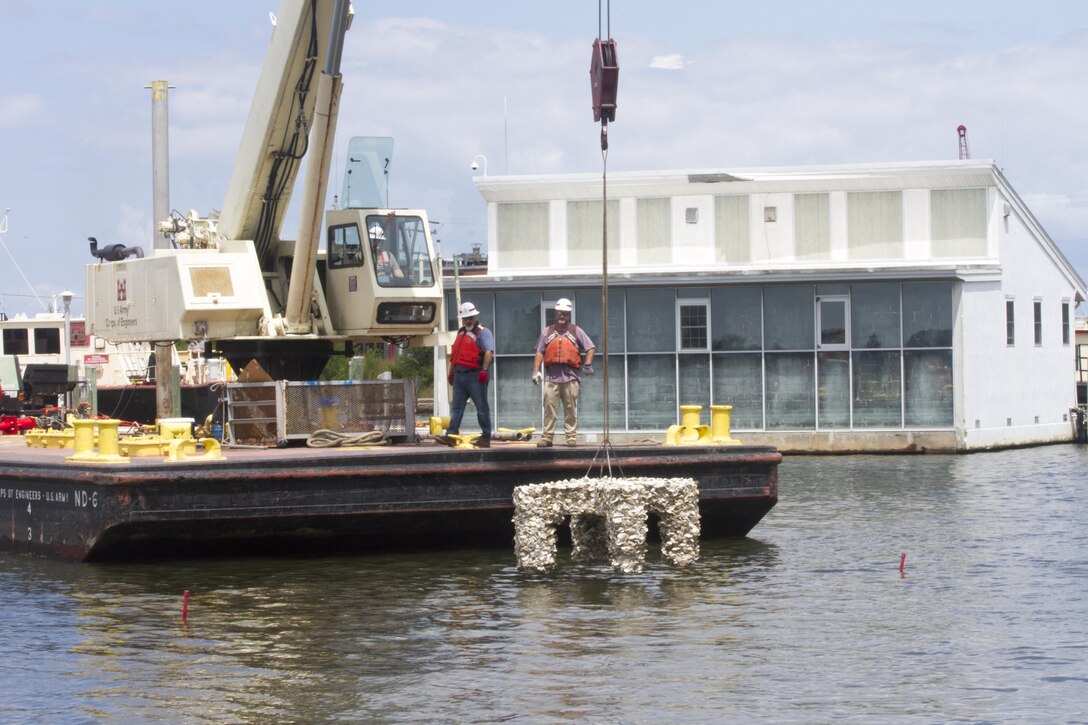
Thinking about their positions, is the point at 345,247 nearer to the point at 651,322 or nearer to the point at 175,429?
the point at 175,429

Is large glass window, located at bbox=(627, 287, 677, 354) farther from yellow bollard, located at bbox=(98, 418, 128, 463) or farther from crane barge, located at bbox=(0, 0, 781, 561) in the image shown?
yellow bollard, located at bbox=(98, 418, 128, 463)

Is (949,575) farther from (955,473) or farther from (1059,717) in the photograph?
(955,473)

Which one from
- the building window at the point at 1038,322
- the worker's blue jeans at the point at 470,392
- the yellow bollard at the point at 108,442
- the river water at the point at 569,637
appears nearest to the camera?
the river water at the point at 569,637

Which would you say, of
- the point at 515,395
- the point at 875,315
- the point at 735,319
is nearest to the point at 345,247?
the point at 515,395

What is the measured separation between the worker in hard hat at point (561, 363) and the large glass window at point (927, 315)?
2252cm

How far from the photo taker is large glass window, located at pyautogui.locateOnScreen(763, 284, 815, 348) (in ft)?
128

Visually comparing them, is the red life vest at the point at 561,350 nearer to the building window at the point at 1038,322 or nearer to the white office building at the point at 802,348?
the white office building at the point at 802,348

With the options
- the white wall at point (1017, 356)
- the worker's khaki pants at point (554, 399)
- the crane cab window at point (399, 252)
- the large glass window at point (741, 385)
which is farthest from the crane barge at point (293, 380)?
the white wall at point (1017, 356)

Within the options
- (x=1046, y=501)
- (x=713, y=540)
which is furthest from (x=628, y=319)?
(x=713, y=540)

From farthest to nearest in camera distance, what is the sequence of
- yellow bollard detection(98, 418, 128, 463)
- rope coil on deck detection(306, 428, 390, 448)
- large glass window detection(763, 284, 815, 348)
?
large glass window detection(763, 284, 815, 348), rope coil on deck detection(306, 428, 390, 448), yellow bollard detection(98, 418, 128, 463)

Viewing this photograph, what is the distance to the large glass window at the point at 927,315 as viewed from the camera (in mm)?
38969

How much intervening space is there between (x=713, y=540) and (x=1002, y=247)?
2556 centimetres

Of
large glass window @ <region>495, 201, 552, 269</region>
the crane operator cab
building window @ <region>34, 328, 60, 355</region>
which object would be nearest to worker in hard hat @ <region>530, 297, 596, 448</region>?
the crane operator cab

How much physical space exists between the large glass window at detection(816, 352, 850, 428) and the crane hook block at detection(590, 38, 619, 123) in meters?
23.3
